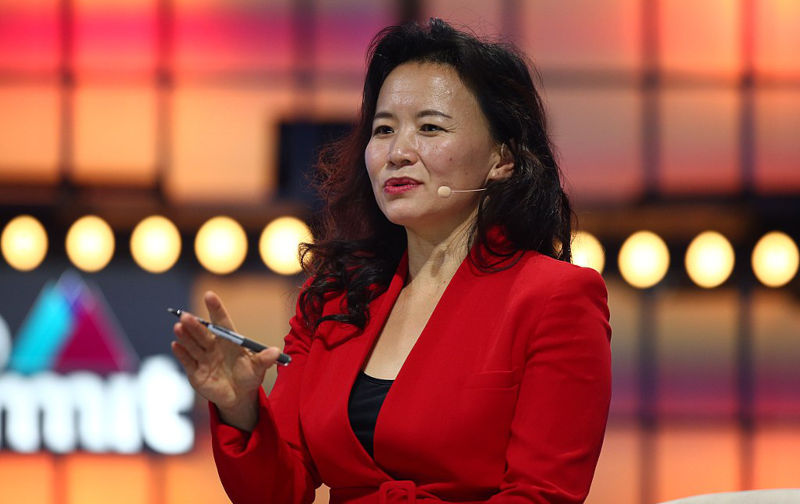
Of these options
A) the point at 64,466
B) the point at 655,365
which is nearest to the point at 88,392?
the point at 64,466

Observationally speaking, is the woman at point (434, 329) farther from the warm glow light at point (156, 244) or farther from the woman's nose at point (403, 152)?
the warm glow light at point (156, 244)

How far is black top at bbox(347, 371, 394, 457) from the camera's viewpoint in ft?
5.61

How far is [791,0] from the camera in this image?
568 cm

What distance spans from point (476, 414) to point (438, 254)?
13.0 inches

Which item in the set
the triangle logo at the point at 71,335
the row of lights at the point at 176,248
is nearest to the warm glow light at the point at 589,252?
the row of lights at the point at 176,248

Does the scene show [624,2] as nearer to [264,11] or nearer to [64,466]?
[264,11]

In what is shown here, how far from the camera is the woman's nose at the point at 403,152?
176 cm

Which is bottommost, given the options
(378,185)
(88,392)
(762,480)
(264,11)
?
(762,480)

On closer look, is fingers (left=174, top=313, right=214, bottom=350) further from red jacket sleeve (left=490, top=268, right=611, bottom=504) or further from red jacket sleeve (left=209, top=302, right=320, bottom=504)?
red jacket sleeve (left=490, top=268, right=611, bottom=504)

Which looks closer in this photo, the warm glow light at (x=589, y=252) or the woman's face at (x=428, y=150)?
the woman's face at (x=428, y=150)

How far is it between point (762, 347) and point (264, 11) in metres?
2.83

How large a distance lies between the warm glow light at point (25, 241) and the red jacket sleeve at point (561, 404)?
3.94 metres

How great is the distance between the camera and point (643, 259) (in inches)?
204

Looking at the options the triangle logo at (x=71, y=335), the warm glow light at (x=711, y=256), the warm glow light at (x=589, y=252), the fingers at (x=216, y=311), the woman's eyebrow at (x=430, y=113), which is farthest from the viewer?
the warm glow light at (x=711, y=256)
